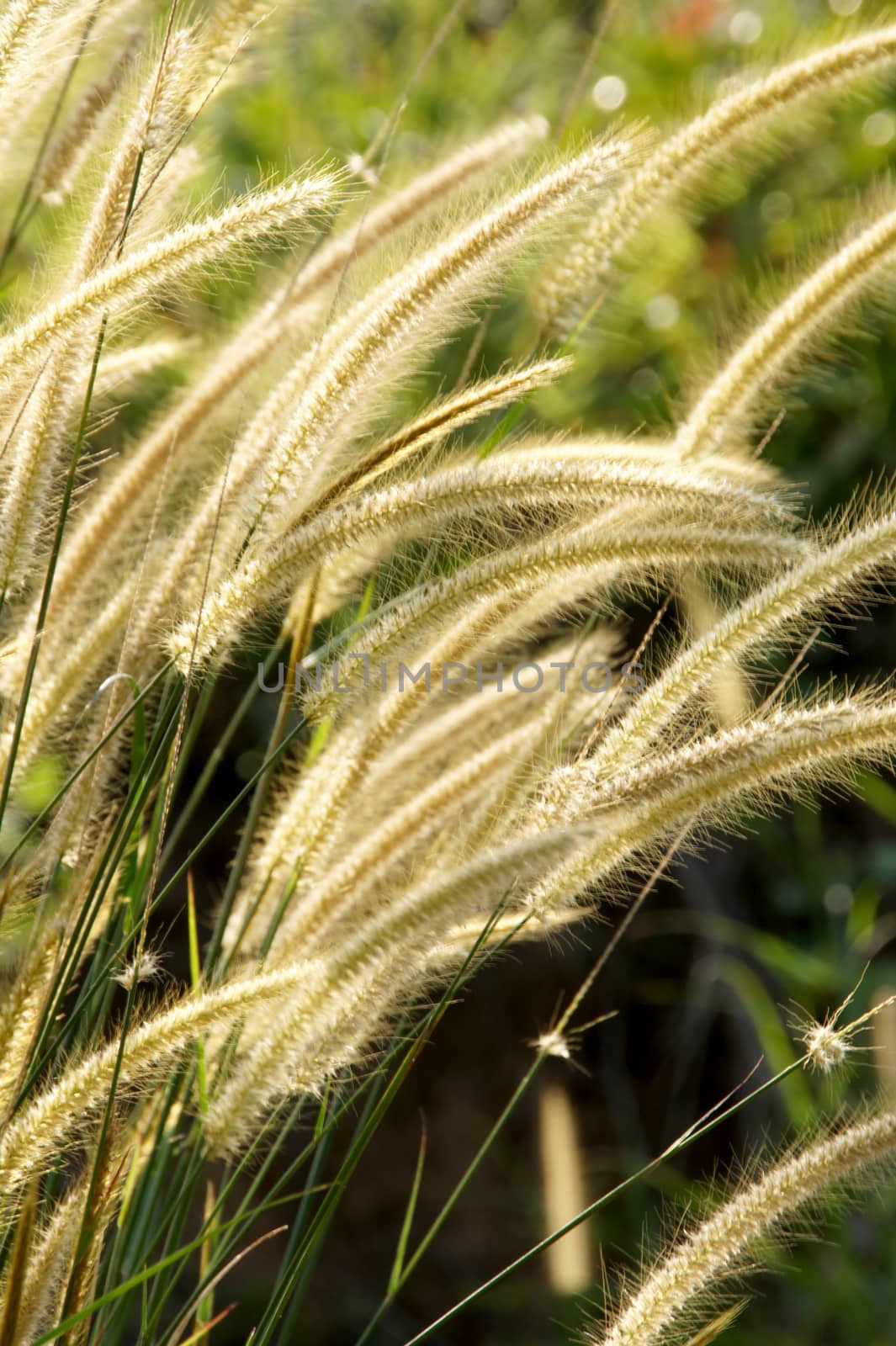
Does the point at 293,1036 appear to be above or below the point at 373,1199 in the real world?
above

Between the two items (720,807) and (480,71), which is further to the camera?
(480,71)

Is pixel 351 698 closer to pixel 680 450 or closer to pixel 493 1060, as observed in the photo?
pixel 680 450

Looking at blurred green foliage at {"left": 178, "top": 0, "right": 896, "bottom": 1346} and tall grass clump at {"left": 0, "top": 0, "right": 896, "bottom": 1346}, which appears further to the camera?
blurred green foliage at {"left": 178, "top": 0, "right": 896, "bottom": 1346}

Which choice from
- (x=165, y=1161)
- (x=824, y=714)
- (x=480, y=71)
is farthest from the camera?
(x=480, y=71)

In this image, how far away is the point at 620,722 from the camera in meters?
0.72

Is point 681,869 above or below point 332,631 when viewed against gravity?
below

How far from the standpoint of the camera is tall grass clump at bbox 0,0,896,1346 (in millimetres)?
660

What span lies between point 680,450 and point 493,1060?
1.82 metres

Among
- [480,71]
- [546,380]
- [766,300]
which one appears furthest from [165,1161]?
[480,71]

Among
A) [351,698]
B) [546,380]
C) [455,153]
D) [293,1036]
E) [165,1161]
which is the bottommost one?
[165,1161]

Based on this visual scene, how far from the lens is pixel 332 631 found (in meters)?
0.96

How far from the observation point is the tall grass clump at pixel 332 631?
0.66 meters

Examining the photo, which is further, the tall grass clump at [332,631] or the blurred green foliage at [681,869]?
the blurred green foliage at [681,869]

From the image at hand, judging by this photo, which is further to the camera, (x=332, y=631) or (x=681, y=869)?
(x=681, y=869)
